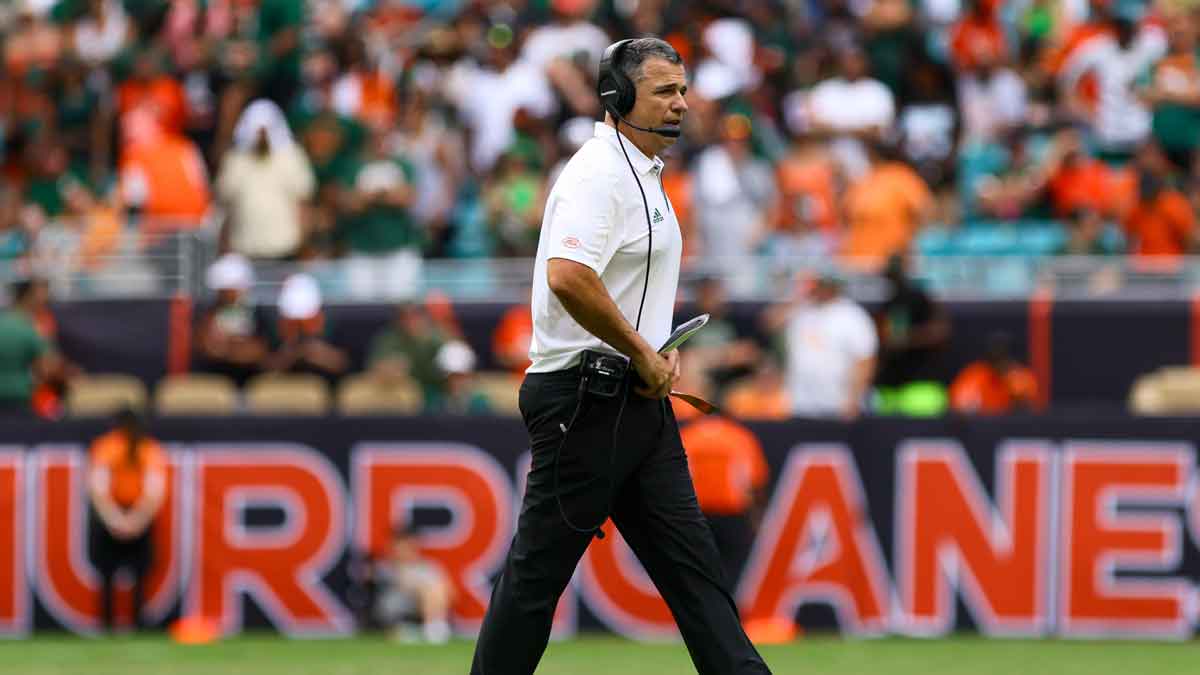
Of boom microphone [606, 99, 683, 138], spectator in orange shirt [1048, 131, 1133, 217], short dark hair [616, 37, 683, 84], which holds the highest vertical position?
short dark hair [616, 37, 683, 84]

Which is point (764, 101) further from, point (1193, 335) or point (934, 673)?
point (934, 673)

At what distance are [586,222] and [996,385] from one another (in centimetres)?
835

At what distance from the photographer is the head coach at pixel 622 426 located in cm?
647

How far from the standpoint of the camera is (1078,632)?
13.3 m

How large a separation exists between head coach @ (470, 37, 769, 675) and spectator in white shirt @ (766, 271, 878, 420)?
7.58m

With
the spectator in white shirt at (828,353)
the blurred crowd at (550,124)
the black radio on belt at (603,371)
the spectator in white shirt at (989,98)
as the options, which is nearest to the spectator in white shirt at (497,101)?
the blurred crowd at (550,124)

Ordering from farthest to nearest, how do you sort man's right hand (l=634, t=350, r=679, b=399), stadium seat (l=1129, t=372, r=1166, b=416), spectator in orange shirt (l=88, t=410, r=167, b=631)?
stadium seat (l=1129, t=372, r=1166, b=416) < spectator in orange shirt (l=88, t=410, r=167, b=631) < man's right hand (l=634, t=350, r=679, b=399)

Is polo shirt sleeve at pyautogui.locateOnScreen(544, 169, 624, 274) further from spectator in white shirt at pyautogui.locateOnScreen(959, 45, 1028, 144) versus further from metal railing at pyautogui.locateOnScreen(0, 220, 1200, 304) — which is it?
spectator in white shirt at pyautogui.locateOnScreen(959, 45, 1028, 144)

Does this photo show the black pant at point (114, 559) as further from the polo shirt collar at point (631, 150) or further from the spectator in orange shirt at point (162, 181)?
the polo shirt collar at point (631, 150)

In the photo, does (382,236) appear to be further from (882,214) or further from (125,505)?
(882,214)

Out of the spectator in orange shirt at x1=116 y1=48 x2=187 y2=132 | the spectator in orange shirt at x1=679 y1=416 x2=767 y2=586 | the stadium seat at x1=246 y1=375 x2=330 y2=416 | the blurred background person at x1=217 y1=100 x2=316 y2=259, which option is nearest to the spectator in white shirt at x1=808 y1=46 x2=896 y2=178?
the spectator in orange shirt at x1=679 y1=416 x2=767 y2=586

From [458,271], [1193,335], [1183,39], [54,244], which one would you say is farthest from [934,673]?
[54,244]

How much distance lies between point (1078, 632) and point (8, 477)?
6.75m

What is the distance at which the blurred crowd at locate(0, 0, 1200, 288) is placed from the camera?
15.7 meters
